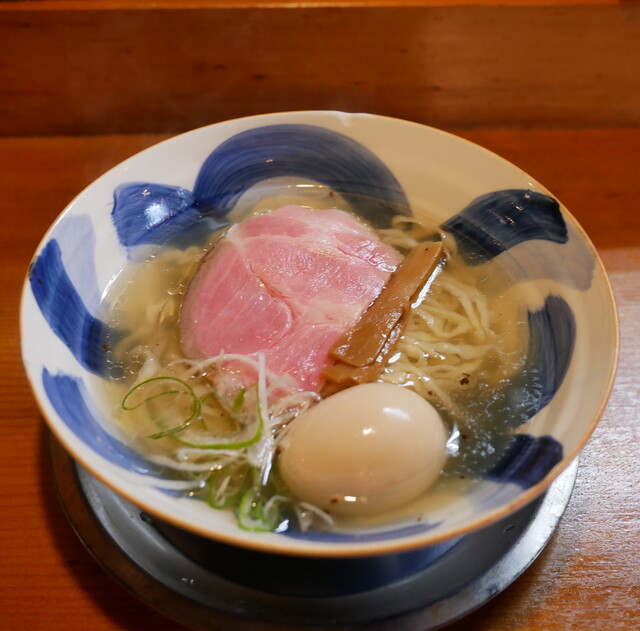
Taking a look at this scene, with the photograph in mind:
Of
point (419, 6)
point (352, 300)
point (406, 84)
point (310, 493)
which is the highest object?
point (419, 6)

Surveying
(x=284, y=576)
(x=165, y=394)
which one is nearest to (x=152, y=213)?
(x=165, y=394)

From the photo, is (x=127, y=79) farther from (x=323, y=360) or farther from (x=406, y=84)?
(x=323, y=360)

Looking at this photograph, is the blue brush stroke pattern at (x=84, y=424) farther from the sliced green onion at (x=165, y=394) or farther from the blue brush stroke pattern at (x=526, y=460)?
the blue brush stroke pattern at (x=526, y=460)

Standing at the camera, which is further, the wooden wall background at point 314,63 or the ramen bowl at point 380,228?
the wooden wall background at point 314,63

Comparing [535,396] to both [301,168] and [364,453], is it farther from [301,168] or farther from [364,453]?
[301,168]

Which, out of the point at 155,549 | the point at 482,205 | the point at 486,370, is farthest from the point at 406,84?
the point at 155,549

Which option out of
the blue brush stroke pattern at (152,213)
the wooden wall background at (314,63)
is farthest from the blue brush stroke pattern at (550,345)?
the wooden wall background at (314,63)

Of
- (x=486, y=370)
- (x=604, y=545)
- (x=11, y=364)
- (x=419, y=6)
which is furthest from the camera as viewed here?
(x=419, y=6)

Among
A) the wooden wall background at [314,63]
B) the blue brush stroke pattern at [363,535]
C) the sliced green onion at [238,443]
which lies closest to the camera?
the blue brush stroke pattern at [363,535]
